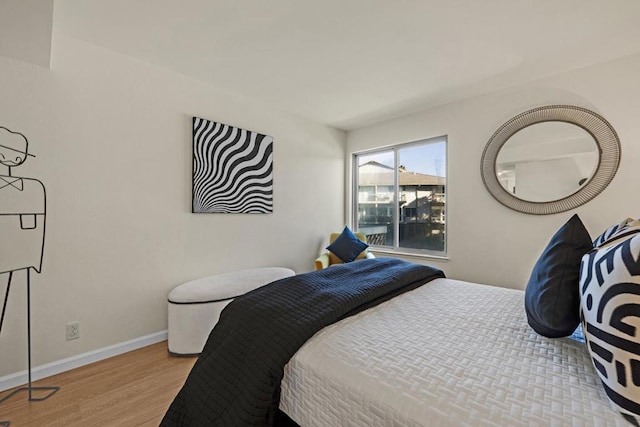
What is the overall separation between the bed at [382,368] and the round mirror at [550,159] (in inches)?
64.2

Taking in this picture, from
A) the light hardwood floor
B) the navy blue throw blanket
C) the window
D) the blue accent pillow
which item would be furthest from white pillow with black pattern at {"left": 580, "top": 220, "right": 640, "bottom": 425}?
the blue accent pillow

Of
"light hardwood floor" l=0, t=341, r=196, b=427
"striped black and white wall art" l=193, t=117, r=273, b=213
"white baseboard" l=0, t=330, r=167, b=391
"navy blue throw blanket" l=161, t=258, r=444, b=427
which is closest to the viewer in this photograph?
"navy blue throw blanket" l=161, t=258, r=444, b=427

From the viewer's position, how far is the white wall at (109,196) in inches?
76.1

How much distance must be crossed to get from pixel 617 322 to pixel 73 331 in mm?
3013

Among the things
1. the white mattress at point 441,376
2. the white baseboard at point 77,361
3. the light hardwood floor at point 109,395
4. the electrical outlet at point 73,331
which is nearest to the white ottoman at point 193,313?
the light hardwood floor at point 109,395

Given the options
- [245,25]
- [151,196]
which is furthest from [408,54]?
[151,196]

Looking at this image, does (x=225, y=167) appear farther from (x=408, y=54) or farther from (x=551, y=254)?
(x=551, y=254)

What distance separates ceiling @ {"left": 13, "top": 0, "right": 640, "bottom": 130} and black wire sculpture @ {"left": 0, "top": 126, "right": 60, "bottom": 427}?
0.91m

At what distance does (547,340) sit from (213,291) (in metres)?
2.23

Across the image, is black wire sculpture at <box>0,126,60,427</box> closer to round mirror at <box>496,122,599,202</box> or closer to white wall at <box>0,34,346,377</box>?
white wall at <box>0,34,346,377</box>

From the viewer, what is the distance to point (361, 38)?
2.04 m

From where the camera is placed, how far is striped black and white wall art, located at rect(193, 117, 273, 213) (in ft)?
8.94

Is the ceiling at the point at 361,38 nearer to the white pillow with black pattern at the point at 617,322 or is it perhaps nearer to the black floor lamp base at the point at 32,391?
the white pillow with black pattern at the point at 617,322

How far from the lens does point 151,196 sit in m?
2.44
